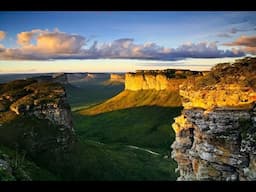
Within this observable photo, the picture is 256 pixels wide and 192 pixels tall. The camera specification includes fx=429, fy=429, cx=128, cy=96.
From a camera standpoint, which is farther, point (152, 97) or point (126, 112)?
point (152, 97)

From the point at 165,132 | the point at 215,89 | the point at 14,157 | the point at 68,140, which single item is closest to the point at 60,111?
the point at 68,140

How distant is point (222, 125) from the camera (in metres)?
11.7

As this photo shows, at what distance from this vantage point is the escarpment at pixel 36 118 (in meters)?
18.1

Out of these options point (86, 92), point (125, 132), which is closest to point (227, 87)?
point (86, 92)

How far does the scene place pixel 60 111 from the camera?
23375 millimetres

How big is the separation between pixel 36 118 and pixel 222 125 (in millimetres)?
12081

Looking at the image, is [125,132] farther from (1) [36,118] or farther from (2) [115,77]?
(1) [36,118]

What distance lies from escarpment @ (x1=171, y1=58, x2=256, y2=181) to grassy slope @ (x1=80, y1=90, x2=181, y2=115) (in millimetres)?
28793

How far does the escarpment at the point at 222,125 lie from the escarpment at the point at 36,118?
652 cm

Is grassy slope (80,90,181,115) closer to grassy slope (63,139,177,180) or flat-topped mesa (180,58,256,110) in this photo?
grassy slope (63,139,177,180)

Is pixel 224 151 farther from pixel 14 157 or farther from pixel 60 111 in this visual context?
pixel 60 111

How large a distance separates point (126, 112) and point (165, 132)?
27.9 feet

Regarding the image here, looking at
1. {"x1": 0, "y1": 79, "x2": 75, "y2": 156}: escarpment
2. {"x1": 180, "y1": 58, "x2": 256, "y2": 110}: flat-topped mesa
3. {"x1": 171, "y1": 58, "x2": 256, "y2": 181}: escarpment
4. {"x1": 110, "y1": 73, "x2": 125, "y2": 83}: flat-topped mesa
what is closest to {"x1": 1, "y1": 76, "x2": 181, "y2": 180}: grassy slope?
{"x1": 0, "y1": 79, "x2": 75, "y2": 156}: escarpment
